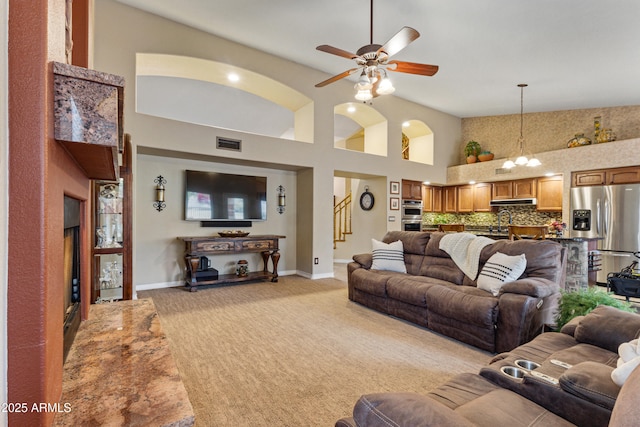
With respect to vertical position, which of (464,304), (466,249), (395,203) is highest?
(395,203)

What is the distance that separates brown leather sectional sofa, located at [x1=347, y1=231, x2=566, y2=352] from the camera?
100 inches

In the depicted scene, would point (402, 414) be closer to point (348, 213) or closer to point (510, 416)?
point (510, 416)

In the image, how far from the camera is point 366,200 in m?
7.54

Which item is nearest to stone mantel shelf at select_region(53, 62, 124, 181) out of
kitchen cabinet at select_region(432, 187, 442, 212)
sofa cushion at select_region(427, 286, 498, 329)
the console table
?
sofa cushion at select_region(427, 286, 498, 329)

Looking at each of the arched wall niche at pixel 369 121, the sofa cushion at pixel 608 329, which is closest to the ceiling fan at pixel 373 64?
the sofa cushion at pixel 608 329

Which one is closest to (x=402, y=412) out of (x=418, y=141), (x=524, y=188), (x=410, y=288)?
(x=410, y=288)

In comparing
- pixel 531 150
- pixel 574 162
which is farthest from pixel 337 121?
pixel 574 162

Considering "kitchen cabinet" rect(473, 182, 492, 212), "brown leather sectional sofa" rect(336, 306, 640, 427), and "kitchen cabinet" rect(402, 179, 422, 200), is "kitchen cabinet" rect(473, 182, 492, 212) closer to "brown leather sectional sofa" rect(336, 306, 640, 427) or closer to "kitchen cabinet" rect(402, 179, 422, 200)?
"kitchen cabinet" rect(402, 179, 422, 200)

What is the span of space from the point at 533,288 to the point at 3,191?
319 centimetres

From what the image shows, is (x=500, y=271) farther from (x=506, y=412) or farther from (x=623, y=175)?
(x=623, y=175)

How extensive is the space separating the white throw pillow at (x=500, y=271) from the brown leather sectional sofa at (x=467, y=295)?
8cm

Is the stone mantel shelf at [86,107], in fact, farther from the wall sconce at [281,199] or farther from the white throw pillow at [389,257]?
the wall sconce at [281,199]

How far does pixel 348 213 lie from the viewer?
27.8 feet

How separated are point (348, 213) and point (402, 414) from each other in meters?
7.66
